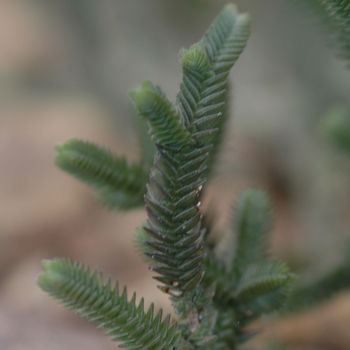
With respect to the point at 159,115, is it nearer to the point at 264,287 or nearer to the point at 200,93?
the point at 200,93

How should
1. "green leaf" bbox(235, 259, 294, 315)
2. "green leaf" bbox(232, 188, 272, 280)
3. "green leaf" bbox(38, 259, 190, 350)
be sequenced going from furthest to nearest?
"green leaf" bbox(232, 188, 272, 280), "green leaf" bbox(235, 259, 294, 315), "green leaf" bbox(38, 259, 190, 350)

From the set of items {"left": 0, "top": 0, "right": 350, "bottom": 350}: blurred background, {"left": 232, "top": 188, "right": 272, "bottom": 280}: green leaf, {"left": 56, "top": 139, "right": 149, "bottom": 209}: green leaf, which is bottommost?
{"left": 232, "top": 188, "right": 272, "bottom": 280}: green leaf

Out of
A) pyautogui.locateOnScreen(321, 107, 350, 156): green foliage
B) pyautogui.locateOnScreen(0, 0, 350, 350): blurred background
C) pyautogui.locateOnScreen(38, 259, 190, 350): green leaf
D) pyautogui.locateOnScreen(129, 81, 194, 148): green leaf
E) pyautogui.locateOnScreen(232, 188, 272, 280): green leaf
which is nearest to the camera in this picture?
pyautogui.locateOnScreen(129, 81, 194, 148): green leaf

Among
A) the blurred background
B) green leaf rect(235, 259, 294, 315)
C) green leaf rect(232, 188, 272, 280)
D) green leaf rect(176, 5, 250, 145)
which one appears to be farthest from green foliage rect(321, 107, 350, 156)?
the blurred background

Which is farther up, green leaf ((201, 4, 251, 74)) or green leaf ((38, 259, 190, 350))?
green leaf ((201, 4, 251, 74))

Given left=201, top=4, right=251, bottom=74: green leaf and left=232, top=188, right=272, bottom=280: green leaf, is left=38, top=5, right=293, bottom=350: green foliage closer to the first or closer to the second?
left=201, top=4, right=251, bottom=74: green leaf

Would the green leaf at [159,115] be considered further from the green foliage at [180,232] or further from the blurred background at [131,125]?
the blurred background at [131,125]

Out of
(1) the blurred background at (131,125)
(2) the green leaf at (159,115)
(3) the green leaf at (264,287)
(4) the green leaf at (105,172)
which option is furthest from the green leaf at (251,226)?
(1) the blurred background at (131,125)

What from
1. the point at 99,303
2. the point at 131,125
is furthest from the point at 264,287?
the point at 131,125
